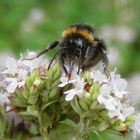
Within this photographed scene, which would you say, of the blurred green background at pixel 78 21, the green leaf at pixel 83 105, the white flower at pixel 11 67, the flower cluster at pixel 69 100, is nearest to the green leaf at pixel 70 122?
the flower cluster at pixel 69 100

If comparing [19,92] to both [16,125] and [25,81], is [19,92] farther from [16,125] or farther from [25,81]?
[16,125]

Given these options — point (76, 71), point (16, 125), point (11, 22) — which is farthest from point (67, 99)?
point (11, 22)

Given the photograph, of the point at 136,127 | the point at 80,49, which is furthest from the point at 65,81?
the point at 136,127

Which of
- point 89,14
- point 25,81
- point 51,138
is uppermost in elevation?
point 89,14

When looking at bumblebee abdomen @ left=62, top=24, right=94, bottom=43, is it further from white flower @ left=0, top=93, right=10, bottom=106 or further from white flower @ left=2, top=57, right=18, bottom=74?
white flower @ left=0, top=93, right=10, bottom=106

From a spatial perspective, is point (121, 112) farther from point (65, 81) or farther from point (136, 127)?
point (65, 81)

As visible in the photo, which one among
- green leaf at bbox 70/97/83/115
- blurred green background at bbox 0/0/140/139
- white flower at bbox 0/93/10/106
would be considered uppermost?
blurred green background at bbox 0/0/140/139

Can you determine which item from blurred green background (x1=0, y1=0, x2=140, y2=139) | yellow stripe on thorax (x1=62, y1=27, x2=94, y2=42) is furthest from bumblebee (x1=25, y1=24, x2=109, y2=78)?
blurred green background (x1=0, y1=0, x2=140, y2=139)
